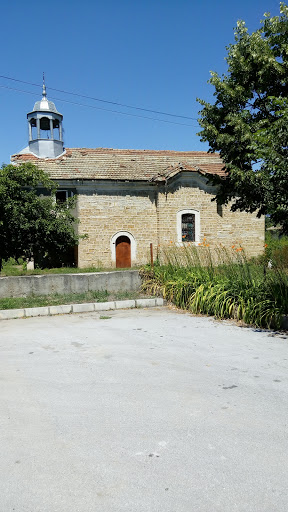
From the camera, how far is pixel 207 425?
11.6 feet

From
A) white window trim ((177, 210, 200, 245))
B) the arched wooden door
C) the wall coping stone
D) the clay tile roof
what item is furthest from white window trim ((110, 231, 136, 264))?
the wall coping stone

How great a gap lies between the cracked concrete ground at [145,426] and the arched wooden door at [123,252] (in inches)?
656

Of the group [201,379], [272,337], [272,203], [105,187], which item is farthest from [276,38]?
[105,187]

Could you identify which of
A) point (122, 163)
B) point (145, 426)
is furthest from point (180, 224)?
point (145, 426)

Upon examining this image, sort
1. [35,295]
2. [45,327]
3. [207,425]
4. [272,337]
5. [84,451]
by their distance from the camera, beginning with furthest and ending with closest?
[35,295] → [45,327] → [272,337] → [207,425] → [84,451]

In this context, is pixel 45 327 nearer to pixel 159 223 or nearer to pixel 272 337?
pixel 272 337

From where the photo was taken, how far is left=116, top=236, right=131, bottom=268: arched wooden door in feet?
76.3

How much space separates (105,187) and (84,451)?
66.5 ft

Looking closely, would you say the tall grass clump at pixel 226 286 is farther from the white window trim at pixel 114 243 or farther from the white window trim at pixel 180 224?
the white window trim at pixel 180 224

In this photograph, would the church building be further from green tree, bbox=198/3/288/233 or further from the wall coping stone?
green tree, bbox=198/3/288/233

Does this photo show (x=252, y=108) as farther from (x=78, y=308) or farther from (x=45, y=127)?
(x=45, y=127)

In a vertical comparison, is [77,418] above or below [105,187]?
below

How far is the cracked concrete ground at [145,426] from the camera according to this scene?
8.53 ft

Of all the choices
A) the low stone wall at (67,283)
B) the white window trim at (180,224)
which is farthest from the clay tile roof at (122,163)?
the low stone wall at (67,283)
